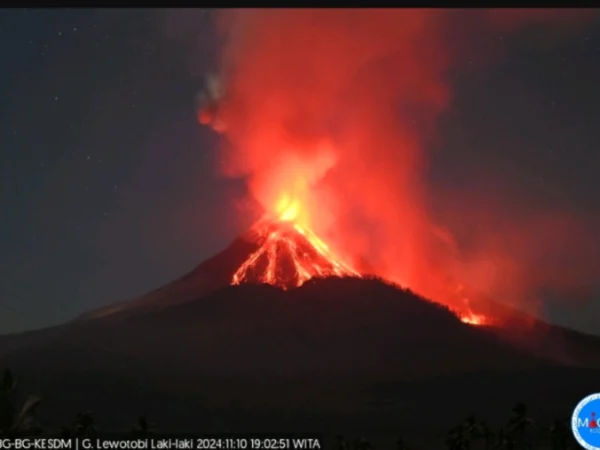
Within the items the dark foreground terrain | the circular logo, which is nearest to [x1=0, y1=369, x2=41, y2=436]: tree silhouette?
the circular logo

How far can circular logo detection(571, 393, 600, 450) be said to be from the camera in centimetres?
1471

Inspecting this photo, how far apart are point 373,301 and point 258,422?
44746 mm

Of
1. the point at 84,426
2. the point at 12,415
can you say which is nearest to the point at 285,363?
the point at 84,426

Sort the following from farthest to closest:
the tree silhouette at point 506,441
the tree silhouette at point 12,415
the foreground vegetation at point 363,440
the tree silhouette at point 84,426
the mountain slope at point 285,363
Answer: the mountain slope at point 285,363 < the tree silhouette at point 506,441 < the tree silhouette at point 84,426 < the foreground vegetation at point 363,440 < the tree silhouette at point 12,415

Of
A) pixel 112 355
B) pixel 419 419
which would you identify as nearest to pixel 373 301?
pixel 419 419

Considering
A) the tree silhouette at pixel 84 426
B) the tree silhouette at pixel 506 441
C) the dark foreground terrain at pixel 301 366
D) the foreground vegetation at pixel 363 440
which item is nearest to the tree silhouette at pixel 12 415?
the foreground vegetation at pixel 363 440

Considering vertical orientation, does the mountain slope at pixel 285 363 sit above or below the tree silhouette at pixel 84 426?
above

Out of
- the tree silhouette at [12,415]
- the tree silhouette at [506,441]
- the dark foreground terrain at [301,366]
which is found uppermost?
the dark foreground terrain at [301,366]

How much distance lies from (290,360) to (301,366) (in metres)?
1.42

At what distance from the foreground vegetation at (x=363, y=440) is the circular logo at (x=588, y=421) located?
42.6 feet

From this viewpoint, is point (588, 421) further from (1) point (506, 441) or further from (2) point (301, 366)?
(2) point (301, 366)

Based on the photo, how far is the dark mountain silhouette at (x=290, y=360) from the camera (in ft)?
162

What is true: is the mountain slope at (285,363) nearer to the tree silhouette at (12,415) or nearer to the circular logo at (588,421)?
the tree silhouette at (12,415)

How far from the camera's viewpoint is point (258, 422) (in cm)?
3853
